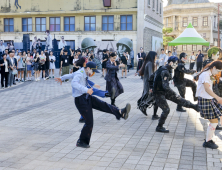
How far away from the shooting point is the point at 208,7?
63375 millimetres

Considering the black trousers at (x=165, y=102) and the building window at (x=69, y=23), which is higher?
the building window at (x=69, y=23)

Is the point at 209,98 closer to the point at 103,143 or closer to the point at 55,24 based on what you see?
the point at 103,143

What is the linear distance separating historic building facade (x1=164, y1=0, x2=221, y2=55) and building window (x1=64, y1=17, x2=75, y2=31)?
1380 inches

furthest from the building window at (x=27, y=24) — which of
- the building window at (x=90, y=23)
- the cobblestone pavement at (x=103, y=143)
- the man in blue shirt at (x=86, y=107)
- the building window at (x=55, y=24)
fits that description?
the man in blue shirt at (x=86, y=107)

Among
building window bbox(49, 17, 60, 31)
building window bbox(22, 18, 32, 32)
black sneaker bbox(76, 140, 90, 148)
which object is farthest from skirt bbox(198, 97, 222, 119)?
building window bbox(22, 18, 32, 32)

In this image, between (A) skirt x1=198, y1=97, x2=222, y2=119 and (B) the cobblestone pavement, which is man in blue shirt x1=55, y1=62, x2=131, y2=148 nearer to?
(B) the cobblestone pavement

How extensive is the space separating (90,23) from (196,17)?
39266mm

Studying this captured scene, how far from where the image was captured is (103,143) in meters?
5.56

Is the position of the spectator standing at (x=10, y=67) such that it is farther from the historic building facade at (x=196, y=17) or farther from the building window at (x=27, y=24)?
the historic building facade at (x=196, y=17)

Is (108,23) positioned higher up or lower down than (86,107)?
higher up

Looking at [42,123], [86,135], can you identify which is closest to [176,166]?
[86,135]

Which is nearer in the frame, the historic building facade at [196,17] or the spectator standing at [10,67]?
the spectator standing at [10,67]

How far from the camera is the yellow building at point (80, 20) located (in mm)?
31375

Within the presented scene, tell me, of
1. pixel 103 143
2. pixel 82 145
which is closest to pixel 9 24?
pixel 103 143
